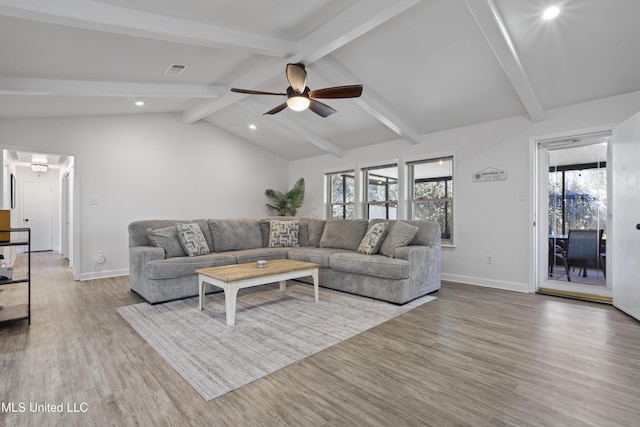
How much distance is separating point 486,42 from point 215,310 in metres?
4.04

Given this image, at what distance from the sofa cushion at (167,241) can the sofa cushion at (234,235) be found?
0.67 m

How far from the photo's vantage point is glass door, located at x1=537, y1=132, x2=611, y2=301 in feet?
13.2

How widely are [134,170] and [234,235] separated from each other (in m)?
2.38

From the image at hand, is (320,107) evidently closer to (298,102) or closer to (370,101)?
(298,102)

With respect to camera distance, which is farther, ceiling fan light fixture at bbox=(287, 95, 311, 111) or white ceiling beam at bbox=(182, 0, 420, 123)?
ceiling fan light fixture at bbox=(287, 95, 311, 111)

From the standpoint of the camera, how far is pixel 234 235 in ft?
16.4

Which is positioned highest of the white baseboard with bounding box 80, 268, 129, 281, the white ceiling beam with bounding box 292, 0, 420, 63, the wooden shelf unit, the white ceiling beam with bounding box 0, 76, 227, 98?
the white ceiling beam with bounding box 292, 0, 420, 63

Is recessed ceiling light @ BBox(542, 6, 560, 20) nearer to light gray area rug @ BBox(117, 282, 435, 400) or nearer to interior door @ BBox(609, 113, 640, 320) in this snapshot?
interior door @ BBox(609, 113, 640, 320)

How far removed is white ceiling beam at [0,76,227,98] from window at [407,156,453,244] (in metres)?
3.58

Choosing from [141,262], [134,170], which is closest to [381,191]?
[141,262]

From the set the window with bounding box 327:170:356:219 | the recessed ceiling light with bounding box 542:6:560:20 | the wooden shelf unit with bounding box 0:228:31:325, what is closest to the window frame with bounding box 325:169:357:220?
the window with bounding box 327:170:356:219

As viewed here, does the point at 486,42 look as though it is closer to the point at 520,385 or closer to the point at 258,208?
the point at 520,385

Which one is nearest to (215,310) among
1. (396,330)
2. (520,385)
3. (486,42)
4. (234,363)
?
(234,363)

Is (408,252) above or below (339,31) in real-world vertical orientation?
below
